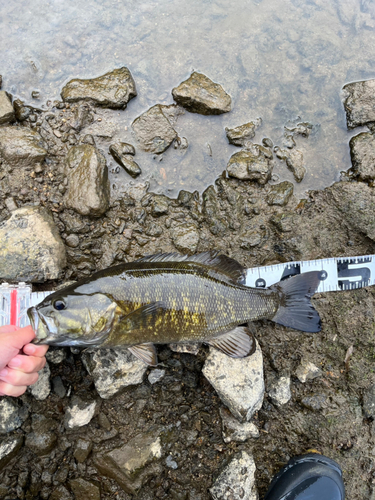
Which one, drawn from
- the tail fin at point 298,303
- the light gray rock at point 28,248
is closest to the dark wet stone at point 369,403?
the tail fin at point 298,303

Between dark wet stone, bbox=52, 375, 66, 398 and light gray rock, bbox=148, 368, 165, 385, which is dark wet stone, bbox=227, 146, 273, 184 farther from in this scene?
dark wet stone, bbox=52, 375, 66, 398

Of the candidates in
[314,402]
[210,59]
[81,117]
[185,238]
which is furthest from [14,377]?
[210,59]

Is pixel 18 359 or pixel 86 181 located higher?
pixel 86 181

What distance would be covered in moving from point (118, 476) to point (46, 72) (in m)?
5.00

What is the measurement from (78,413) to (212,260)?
2307 millimetres

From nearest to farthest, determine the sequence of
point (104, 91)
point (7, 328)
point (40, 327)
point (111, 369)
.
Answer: point (40, 327), point (7, 328), point (111, 369), point (104, 91)

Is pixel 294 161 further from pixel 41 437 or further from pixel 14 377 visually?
pixel 41 437

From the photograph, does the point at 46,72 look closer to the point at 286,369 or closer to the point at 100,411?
the point at 100,411

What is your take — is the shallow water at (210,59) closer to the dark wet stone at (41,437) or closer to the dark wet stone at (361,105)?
the dark wet stone at (361,105)

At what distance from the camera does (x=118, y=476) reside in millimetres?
3785

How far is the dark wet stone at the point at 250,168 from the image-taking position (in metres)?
4.34

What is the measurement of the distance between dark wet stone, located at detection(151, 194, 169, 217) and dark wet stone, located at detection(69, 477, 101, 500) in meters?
3.18

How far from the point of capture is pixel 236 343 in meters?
3.83

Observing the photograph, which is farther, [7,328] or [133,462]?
[133,462]
